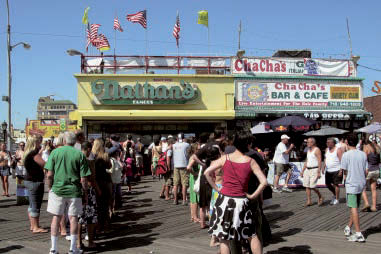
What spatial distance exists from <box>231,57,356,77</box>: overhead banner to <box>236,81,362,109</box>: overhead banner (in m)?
0.59

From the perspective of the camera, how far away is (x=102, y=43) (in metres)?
20.7

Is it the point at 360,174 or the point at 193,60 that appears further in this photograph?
the point at 193,60

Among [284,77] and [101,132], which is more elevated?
[284,77]

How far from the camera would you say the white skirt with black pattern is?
435 cm

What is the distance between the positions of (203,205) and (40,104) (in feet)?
577

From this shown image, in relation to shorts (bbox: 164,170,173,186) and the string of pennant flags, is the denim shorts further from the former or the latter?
the string of pennant flags

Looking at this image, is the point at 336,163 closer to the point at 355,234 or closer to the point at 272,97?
the point at 355,234

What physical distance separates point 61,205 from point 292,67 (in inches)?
688

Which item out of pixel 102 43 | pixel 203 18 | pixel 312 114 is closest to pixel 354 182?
pixel 312 114

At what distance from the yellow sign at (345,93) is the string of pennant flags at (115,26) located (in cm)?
786

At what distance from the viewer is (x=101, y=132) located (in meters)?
20.0

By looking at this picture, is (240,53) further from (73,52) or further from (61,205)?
(61,205)

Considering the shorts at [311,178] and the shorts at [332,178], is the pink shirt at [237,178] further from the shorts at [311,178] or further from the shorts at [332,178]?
the shorts at [332,178]

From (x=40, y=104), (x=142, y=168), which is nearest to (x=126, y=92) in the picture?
(x=142, y=168)
